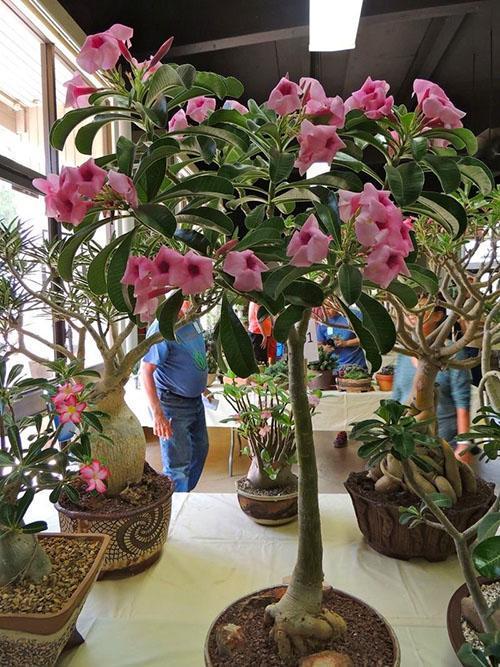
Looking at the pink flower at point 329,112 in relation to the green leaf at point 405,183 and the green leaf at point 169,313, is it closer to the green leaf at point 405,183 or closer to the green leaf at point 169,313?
the green leaf at point 405,183

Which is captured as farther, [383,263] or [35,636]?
[35,636]

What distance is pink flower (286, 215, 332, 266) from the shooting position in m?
0.51

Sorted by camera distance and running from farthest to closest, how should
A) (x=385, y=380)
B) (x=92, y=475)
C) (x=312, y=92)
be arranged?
(x=385, y=380) → (x=92, y=475) → (x=312, y=92)

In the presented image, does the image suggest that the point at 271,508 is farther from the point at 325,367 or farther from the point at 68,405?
the point at 325,367

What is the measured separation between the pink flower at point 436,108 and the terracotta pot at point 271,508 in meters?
1.04

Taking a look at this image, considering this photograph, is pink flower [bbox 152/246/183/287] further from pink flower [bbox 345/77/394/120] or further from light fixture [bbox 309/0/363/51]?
light fixture [bbox 309/0/363/51]

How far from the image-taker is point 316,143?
550 millimetres

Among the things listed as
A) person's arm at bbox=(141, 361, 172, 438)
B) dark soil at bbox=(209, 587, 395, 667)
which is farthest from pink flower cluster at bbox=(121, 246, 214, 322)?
person's arm at bbox=(141, 361, 172, 438)

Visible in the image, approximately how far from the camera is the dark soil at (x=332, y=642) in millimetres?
709

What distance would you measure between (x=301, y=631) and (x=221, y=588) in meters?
0.37

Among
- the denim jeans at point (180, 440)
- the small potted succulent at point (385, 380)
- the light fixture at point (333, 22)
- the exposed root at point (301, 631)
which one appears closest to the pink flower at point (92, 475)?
the exposed root at point (301, 631)

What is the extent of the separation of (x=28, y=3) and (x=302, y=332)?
2.16m

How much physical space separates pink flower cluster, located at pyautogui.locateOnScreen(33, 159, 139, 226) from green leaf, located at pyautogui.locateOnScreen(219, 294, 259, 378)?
182 millimetres

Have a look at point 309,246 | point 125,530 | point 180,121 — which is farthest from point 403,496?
point 180,121
